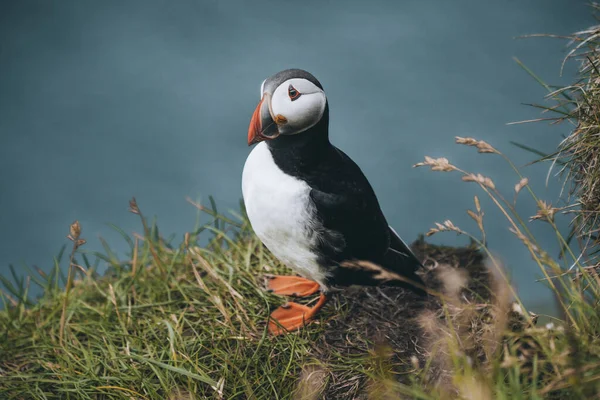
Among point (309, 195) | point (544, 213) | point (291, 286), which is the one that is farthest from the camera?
point (291, 286)

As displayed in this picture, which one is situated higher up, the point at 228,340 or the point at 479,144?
the point at 479,144

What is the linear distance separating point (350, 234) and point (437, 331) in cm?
80

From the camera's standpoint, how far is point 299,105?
2.99m

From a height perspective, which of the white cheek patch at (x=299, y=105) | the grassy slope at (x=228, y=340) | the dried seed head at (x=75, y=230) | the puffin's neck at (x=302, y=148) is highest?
the white cheek patch at (x=299, y=105)

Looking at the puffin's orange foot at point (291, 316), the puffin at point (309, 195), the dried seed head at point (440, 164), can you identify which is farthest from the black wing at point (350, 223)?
the dried seed head at point (440, 164)

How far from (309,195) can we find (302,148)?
251mm

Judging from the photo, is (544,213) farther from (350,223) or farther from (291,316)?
(291,316)

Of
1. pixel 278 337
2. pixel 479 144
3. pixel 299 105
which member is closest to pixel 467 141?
pixel 479 144

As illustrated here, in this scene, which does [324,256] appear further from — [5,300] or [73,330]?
[5,300]

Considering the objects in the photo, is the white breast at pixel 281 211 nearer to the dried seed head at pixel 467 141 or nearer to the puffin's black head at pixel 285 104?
the puffin's black head at pixel 285 104

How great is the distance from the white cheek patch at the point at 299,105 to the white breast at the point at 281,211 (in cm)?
29

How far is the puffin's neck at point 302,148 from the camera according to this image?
3.15 m

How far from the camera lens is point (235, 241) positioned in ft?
15.6

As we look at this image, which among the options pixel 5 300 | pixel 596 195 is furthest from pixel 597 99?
pixel 5 300
